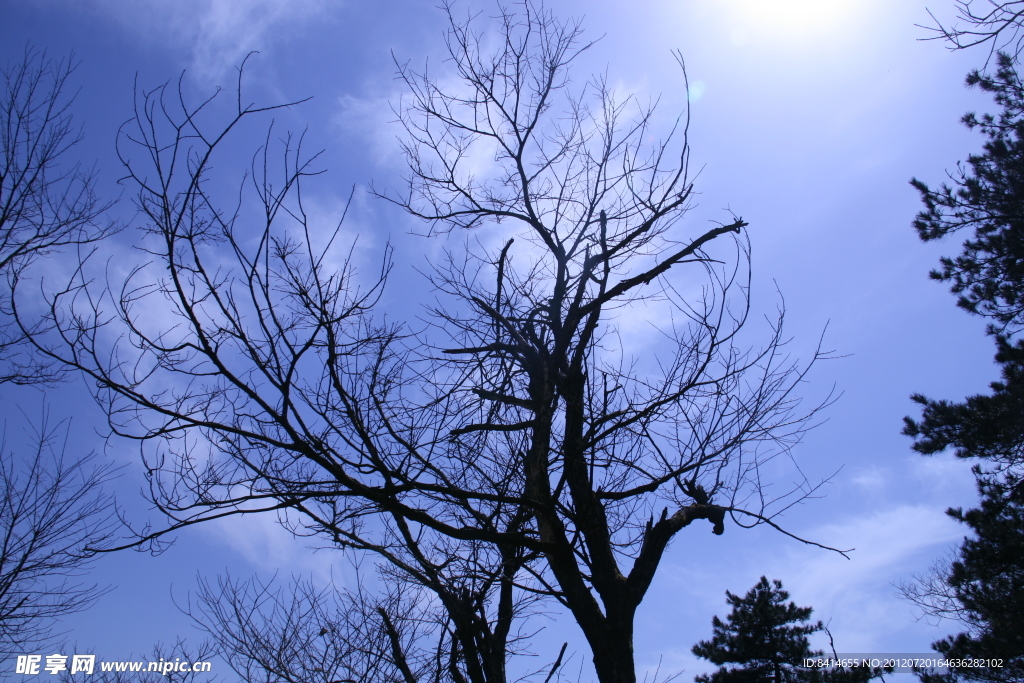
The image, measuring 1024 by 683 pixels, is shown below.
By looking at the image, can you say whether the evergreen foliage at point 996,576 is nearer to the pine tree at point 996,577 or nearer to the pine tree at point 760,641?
the pine tree at point 996,577

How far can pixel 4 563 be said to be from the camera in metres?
6.44

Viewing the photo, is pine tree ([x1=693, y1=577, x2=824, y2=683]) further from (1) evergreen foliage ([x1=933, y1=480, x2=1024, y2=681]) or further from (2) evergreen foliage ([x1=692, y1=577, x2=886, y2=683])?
(1) evergreen foliage ([x1=933, y1=480, x2=1024, y2=681])

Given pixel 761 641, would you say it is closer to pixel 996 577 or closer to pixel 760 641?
pixel 760 641

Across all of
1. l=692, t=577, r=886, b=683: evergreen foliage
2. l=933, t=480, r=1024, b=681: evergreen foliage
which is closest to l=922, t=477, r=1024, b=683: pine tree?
l=933, t=480, r=1024, b=681: evergreen foliage

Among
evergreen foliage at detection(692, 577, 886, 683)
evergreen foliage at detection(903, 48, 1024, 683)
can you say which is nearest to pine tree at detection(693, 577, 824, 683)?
evergreen foliage at detection(692, 577, 886, 683)

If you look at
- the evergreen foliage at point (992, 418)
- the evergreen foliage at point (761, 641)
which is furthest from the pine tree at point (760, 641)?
the evergreen foliage at point (992, 418)

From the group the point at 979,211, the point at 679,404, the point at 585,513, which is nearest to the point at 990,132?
the point at 979,211

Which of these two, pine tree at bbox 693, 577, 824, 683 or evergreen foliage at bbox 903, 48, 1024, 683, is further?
pine tree at bbox 693, 577, 824, 683

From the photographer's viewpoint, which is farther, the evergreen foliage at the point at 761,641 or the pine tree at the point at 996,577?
the evergreen foliage at the point at 761,641

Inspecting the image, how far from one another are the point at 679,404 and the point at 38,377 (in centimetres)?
526

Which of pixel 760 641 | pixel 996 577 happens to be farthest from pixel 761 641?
pixel 996 577

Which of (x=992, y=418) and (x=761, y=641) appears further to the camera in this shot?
(x=761, y=641)

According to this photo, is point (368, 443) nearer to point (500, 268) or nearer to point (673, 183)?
point (500, 268)

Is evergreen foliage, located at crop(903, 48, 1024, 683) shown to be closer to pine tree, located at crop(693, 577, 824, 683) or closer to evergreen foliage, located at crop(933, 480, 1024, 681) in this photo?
evergreen foliage, located at crop(933, 480, 1024, 681)
